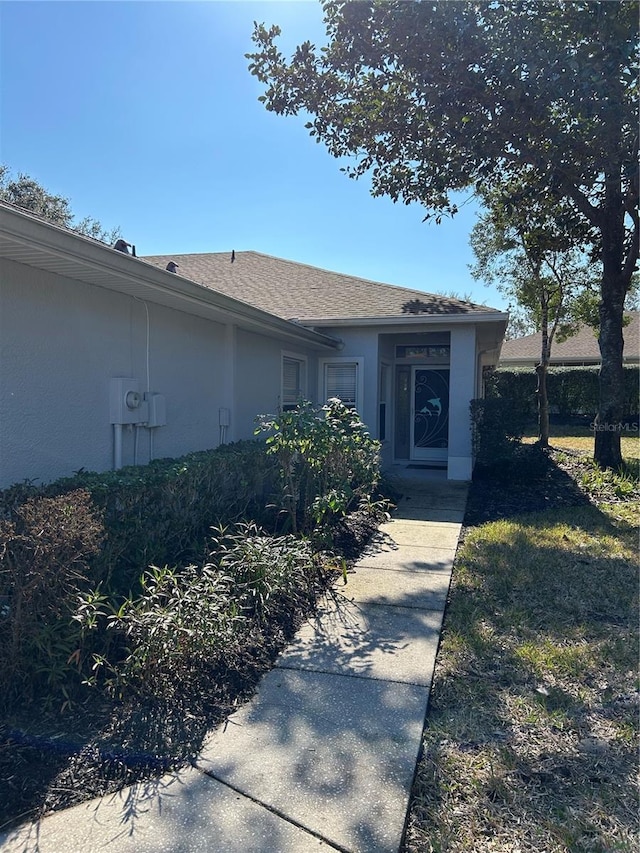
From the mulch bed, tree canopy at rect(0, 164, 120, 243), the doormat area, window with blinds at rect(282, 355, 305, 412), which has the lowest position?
the mulch bed

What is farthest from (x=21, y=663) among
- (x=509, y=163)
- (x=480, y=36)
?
(x=509, y=163)

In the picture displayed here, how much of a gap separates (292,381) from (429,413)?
4439 millimetres

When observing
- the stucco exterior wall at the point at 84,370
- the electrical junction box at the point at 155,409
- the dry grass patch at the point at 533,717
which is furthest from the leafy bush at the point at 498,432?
the electrical junction box at the point at 155,409

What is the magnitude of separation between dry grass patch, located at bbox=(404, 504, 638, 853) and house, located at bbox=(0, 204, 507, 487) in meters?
3.85

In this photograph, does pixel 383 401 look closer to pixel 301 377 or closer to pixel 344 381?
pixel 344 381

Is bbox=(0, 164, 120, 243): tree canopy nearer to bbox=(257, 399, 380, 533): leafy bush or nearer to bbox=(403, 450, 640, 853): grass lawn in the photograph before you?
bbox=(257, 399, 380, 533): leafy bush

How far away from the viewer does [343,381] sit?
12086 mm

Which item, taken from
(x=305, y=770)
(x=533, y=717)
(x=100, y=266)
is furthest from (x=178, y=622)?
(x=100, y=266)

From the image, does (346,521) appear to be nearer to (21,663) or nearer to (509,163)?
(21,663)

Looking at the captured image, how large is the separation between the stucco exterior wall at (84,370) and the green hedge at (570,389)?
55.7ft

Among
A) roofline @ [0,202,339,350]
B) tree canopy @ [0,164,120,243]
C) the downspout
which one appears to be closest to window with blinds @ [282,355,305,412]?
roofline @ [0,202,339,350]

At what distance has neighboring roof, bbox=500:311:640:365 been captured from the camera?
25.9 meters

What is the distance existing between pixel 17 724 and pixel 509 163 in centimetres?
985

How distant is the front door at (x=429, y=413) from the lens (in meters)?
13.9
